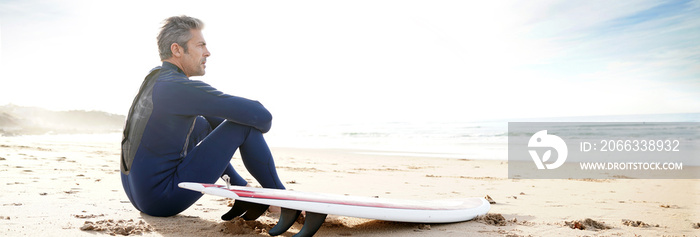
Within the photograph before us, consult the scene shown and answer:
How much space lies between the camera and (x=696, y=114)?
26797 mm

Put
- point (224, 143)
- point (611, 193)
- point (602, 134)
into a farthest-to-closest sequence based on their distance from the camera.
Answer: point (602, 134) → point (611, 193) → point (224, 143)

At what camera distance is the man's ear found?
2191mm

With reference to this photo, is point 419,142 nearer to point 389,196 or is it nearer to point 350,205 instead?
point 389,196

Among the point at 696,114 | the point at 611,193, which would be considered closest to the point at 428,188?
the point at 611,193

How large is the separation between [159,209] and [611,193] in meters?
4.27

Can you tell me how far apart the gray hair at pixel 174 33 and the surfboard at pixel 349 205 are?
0.70 meters

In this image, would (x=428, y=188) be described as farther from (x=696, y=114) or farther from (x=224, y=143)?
(x=696, y=114)

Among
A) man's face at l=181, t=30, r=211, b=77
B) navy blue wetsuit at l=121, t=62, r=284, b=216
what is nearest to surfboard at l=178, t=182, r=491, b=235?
navy blue wetsuit at l=121, t=62, r=284, b=216

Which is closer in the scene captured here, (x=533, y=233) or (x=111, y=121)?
(x=533, y=233)

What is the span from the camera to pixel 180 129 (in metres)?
2.12

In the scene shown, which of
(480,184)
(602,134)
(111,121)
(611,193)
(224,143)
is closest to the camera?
(224,143)

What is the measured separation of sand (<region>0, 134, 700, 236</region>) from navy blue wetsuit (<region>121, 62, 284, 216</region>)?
0.84ft

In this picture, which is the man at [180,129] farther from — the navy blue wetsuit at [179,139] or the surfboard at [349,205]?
the surfboard at [349,205]

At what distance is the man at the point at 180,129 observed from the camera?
2023mm
